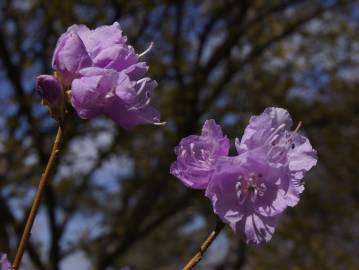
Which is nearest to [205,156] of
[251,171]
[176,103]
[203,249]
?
[251,171]

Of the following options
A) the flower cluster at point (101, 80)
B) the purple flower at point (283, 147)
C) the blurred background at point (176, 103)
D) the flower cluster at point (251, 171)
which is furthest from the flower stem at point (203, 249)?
the blurred background at point (176, 103)

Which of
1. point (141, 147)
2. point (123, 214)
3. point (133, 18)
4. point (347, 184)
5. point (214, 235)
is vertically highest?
point (214, 235)

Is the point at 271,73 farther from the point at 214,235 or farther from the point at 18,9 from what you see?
the point at 214,235

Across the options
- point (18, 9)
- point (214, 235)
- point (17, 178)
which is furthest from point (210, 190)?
point (18, 9)

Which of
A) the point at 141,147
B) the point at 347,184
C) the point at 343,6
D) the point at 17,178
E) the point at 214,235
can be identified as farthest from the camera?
the point at 347,184

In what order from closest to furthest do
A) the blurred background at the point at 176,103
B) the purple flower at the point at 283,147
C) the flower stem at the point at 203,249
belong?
the flower stem at the point at 203,249 → the purple flower at the point at 283,147 → the blurred background at the point at 176,103

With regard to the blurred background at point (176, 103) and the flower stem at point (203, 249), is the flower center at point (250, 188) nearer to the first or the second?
the flower stem at point (203, 249)

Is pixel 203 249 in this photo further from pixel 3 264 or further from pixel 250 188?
pixel 3 264
